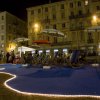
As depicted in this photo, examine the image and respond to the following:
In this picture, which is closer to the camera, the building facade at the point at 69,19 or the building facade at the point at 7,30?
the building facade at the point at 69,19

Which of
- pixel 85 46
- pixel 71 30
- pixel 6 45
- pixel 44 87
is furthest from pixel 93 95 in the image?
pixel 6 45

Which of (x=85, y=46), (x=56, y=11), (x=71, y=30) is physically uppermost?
(x=56, y=11)

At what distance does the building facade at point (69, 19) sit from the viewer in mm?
49938

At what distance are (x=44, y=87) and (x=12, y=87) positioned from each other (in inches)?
41.4

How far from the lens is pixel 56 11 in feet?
184

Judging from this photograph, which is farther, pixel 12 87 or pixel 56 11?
pixel 56 11

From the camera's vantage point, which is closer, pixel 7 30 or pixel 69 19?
pixel 69 19

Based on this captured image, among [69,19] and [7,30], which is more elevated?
[69,19]

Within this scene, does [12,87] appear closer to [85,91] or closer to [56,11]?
[85,91]

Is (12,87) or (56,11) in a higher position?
(56,11)

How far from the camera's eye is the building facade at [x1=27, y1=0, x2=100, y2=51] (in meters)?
49.9

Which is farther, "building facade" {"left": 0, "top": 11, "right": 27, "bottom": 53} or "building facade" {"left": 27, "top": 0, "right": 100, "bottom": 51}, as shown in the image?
"building facade" {"left": 0, "top": 11, "right": 27, "bottom": 53}

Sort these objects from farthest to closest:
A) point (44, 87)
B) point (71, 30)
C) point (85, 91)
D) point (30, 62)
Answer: point (71, 30) → point (30, 62) → point (44, 87) → point (85, 91)

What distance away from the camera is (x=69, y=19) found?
2121 inches
